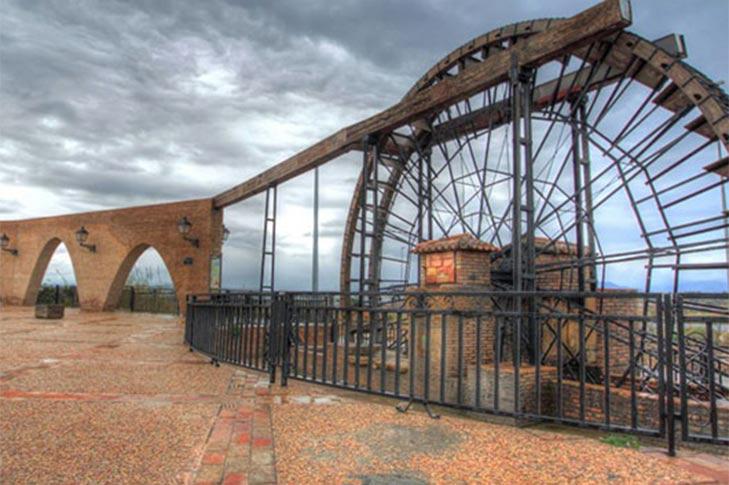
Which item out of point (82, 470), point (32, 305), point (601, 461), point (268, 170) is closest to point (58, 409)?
point (82, 470)

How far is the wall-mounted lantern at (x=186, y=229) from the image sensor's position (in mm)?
14359

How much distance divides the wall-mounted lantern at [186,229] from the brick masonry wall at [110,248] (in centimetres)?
15

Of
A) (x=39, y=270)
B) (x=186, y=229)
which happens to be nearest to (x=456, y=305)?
(x=186, y=229)

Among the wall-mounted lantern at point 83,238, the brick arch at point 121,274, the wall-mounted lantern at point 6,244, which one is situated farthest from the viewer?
the wall-mounted lantern at point 6,244

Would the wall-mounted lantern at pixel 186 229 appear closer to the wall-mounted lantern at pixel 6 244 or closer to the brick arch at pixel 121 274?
the brick arch at pixel 121 274

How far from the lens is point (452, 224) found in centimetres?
999

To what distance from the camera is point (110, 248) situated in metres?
17.3

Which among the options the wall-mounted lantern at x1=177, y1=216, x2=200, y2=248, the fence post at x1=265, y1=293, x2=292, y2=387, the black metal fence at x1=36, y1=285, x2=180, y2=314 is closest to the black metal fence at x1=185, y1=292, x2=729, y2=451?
the fence post at x1=265, y1=293, x2=292, y2=387

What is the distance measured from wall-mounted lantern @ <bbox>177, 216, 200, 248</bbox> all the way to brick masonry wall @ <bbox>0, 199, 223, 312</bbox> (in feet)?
0.48

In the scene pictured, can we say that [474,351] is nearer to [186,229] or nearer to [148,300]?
[186,229]

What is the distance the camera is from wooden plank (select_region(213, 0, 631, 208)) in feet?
19.3

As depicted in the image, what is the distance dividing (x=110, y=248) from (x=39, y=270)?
5628mm

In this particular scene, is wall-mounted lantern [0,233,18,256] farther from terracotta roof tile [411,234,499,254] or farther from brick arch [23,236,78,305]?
terracotta roof tile [411,234,499,254]

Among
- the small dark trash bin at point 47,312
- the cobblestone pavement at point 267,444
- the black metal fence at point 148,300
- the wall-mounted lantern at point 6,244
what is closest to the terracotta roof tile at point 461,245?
the cobblestone pavement at point 267,444
